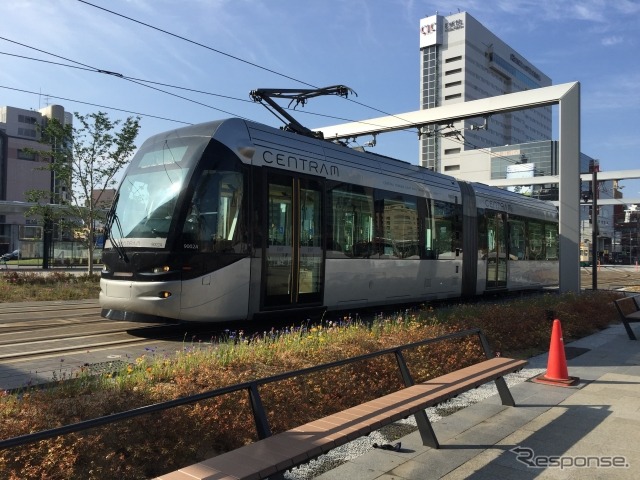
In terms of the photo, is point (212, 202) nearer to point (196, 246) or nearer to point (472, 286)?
point (196, 246)

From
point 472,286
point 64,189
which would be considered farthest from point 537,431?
point 64,189

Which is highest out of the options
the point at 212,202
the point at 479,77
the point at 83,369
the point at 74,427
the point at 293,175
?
the point at 479,77

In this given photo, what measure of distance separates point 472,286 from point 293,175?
823cm

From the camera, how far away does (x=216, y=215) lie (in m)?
8.89

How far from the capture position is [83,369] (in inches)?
220

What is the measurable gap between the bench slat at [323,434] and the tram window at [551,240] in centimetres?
1753

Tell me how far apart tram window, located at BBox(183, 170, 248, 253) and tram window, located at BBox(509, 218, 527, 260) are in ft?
39.7

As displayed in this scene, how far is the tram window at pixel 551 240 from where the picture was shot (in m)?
21.3

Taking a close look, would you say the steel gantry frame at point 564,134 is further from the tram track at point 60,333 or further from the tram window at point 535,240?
the tram track at point 60,333

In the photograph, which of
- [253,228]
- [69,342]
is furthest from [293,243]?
[69,342]

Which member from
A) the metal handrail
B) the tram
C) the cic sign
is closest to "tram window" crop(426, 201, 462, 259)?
the tram

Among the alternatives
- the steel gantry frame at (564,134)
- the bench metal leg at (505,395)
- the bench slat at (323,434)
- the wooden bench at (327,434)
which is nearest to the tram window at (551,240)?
the steel gantry frame at (564,134)

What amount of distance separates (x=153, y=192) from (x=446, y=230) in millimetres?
8367

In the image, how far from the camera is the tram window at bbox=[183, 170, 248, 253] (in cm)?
870
